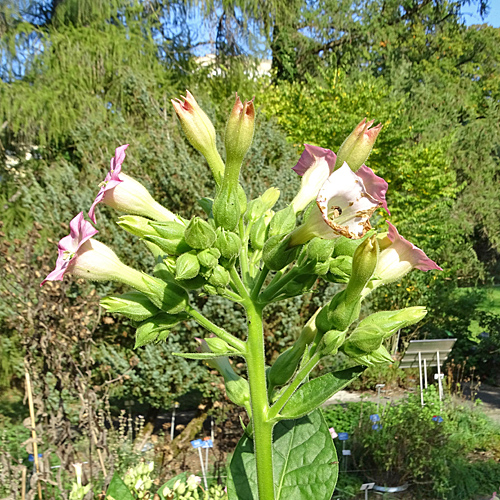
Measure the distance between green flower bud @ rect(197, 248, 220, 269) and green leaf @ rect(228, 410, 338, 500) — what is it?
452 mm

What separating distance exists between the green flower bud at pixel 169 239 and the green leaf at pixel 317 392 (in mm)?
348

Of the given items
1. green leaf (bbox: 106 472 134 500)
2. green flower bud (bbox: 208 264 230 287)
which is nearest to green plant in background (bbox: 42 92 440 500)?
green flower bud (bbox: 208 264 230 287)

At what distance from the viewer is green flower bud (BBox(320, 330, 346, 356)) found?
900mm

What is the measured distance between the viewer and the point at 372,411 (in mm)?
5715

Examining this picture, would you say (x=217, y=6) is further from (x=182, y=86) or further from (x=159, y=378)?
(x=159, y=378)

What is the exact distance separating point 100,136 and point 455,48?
12946mm

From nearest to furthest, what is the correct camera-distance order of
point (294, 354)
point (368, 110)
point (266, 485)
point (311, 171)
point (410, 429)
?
point (266, 485) → point (294, 354) → point (311, 171) → point (410, 429) → point (368, 110)

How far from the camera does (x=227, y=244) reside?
929 millimetres

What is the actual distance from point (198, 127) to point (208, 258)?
0.34 m

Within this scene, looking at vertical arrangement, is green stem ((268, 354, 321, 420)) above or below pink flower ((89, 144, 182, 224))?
below

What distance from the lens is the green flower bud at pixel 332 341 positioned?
0.90m

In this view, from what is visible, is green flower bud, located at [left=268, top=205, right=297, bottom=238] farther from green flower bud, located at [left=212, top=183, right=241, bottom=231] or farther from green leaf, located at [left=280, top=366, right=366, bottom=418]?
green leaf, located at [left=280, top=366, right=366, bottom=418]

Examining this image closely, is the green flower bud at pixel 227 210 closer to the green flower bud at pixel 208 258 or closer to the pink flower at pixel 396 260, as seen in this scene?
the green flower bud at pixel 208 258

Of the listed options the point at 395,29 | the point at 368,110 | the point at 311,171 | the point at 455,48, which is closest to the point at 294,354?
the point at 311,171
